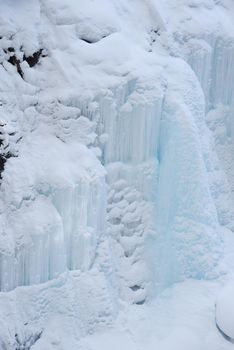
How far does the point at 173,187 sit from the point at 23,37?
3.09 metres

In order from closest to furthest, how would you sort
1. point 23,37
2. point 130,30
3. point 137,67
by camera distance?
point 23,37, point 137,67, point 130,30

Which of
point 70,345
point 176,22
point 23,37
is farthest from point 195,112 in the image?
point 70,345

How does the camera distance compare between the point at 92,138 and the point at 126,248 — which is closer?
the point at 92,138

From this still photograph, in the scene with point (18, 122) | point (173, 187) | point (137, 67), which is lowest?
point (173, 187)

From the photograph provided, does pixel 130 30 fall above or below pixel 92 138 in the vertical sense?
above

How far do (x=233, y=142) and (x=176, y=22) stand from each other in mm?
2656

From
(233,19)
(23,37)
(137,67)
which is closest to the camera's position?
(23,37)

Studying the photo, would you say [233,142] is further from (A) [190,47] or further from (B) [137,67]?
(B) [137,67]

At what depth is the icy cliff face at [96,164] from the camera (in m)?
6.65

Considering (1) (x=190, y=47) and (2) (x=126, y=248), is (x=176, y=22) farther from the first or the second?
(2) (x=126, y=248)

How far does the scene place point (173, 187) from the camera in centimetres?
827

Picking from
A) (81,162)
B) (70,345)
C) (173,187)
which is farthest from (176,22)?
(70,345)

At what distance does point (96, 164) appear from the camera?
7.29 m

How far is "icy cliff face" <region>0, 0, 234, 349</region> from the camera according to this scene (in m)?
6.65
